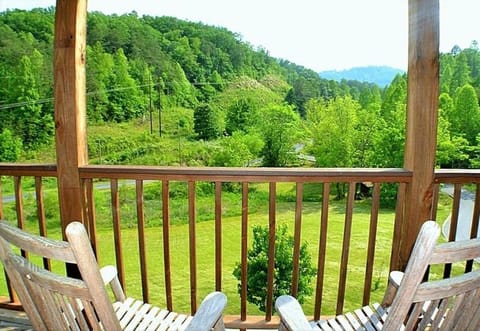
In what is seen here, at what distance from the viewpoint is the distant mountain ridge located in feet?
8.93

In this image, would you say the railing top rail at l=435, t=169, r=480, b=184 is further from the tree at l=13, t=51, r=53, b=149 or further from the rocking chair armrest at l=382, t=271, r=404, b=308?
the tree at l=13, t=51, r=53, b=149

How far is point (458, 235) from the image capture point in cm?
254

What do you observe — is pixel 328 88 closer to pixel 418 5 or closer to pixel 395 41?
pixel 395 41

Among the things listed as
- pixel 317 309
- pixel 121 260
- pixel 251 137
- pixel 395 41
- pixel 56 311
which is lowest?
pixel 317 309

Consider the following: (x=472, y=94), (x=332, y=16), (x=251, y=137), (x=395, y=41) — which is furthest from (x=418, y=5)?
(x=251, y=137)

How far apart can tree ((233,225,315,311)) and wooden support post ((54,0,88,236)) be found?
3.98 feet

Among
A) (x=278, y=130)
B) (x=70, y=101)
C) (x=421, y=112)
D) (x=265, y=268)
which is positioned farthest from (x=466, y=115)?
(x=70, y=101)

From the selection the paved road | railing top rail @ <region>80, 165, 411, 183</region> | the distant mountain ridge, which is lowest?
the paved road

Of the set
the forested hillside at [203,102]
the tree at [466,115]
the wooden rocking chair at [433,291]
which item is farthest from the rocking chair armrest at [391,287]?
the tree at [466,115]

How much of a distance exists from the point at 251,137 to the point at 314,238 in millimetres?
875

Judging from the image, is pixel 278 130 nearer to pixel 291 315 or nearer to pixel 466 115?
pixel 466 115

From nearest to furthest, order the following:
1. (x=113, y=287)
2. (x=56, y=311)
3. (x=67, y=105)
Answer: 1. (x=56, y=311)
2. (x=113, y=287)
3. (x=67, y=105)

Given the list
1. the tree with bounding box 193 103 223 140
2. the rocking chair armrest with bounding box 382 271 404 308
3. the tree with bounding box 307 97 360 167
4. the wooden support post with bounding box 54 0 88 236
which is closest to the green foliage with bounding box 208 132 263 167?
the tree with bounding box 193 103 223 140

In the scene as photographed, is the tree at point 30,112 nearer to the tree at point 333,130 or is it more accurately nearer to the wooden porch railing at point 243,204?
the wooden porch railing at point 243,204
